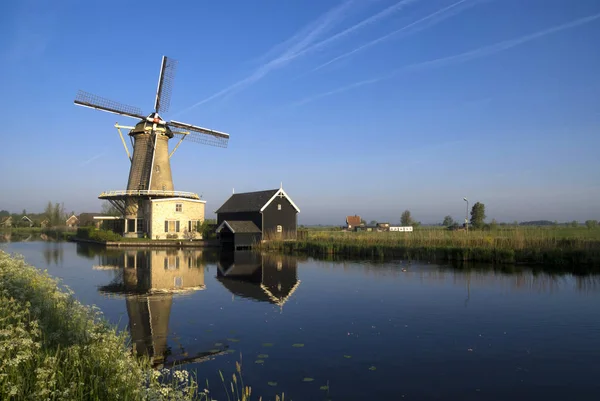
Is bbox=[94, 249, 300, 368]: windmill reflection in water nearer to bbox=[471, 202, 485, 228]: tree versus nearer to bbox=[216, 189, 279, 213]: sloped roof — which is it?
bbox=[216, 189, 279, 213]: sloped roof

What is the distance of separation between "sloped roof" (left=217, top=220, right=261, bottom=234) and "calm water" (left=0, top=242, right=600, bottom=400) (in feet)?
55.2

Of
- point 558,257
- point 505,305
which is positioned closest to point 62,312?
point 505,305

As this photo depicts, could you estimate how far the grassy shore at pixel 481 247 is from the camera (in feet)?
64.7

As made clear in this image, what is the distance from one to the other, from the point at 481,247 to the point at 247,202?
21652 millimetres

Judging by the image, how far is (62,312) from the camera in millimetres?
6445

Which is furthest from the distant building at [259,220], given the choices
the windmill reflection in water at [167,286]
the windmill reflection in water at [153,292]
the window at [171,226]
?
the windmill reflection in water at [153,292]

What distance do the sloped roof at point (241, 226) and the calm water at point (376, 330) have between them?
1684 cm

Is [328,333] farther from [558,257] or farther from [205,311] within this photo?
[558,257]

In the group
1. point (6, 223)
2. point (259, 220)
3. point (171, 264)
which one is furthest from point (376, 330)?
point (6, 223)

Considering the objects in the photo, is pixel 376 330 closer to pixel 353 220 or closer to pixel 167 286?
pixel 167 286

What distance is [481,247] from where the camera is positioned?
73.5 feet

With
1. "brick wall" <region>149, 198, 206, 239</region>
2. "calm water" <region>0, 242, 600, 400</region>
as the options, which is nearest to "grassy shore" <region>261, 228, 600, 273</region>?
"calm water" <region>0, 242, 600, 400</region>

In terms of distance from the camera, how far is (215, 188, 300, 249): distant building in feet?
114

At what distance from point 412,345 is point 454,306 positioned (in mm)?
4028
